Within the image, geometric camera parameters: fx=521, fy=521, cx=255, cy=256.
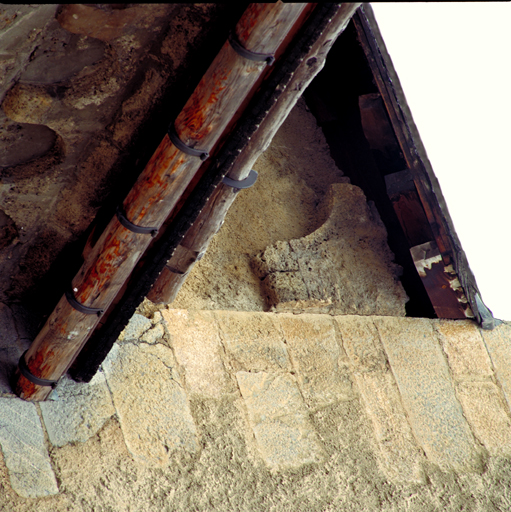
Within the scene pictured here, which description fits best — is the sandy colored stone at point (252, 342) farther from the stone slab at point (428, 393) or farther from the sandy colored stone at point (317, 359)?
the stone slab at point (428, 393)

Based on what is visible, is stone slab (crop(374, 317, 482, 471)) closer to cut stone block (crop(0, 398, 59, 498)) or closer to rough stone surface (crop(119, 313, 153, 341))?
rough stone surface (crop(119, 313, 153, 341))

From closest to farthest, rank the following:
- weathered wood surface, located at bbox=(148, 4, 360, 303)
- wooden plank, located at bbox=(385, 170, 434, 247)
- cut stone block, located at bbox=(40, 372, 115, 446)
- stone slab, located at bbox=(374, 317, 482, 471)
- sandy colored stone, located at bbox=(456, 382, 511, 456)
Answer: weathered wood surface, located at bbox=(148, 4, 360, 303), cut stone block, located at bbox=(40, 372, 115, 446), stone slab, located at bbox=(374, 317, 482, 471), sandy colored stone, located at bbox=(456, 382, 511, 456), wooden plank, located at bbox=(385, 170, 434, 247)

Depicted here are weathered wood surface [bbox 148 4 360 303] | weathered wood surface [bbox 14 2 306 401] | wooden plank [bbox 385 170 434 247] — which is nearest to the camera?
weathered wood surface [bbox 14 2 306 401]

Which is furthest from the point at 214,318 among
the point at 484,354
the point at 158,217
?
the point at 484,354

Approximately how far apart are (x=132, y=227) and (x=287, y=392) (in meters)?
1.25

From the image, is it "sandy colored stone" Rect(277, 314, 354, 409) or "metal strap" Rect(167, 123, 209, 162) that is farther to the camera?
"sandy colored stone" Rect(277, 314, 354, 409)

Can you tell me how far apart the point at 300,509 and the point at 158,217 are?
1.36m

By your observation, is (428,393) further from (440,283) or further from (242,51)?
(242,51)

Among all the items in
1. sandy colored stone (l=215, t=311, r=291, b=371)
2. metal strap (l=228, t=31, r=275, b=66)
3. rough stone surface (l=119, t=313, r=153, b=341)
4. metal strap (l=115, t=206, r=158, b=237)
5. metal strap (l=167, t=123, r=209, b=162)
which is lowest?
rough stone surface (l=119, t=313, r=153, b=341)

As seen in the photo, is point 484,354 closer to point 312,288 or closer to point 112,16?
point 312,288

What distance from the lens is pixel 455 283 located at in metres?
3.10

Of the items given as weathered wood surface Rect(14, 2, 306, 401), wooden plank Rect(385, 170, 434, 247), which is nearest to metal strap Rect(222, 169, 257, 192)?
weathered wood surface Rect(14, 2, 306, 401)

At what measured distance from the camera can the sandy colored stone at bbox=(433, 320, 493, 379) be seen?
10.2 feet

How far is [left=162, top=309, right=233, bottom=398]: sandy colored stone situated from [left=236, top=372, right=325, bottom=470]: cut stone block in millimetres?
120
